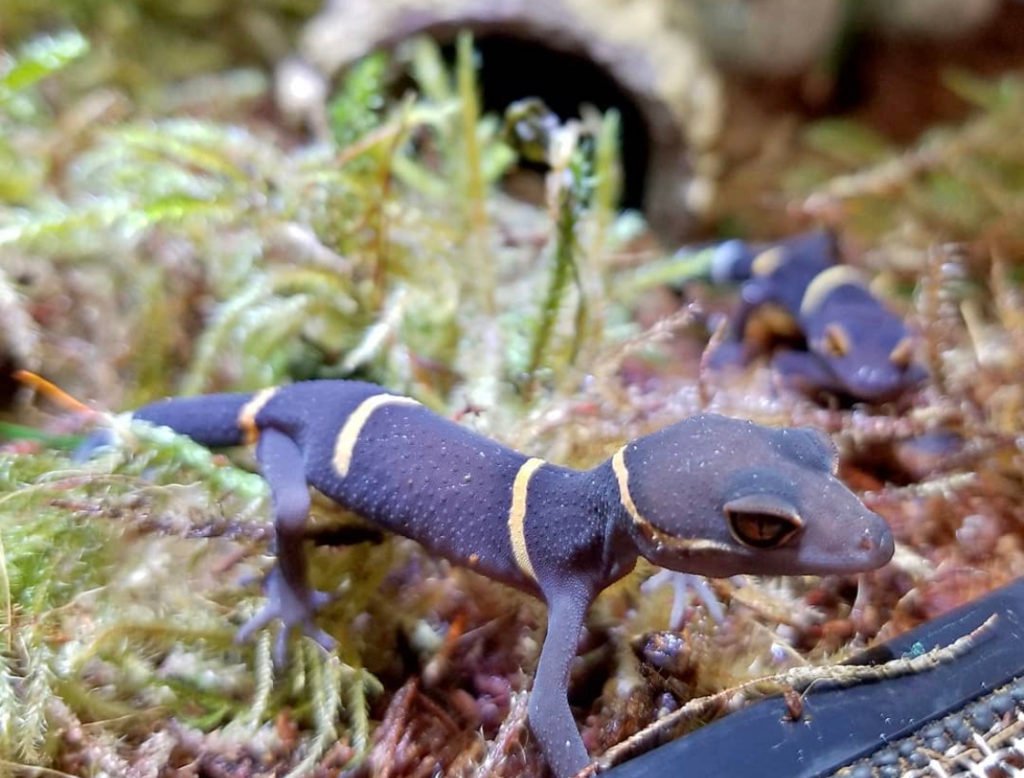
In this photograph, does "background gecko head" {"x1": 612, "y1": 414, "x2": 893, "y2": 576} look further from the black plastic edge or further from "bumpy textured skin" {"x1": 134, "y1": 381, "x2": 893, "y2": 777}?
the black plastic edge

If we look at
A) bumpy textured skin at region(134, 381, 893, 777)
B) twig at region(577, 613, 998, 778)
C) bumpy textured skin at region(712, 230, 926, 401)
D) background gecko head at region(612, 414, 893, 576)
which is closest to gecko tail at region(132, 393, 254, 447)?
bumpy textured skin at region(134, 381, 893, 777)

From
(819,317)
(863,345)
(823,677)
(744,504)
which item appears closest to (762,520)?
(744,504)

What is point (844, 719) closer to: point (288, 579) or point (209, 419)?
point (288, 579)

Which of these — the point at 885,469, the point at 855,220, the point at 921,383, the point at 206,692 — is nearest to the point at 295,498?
the point at 206,692

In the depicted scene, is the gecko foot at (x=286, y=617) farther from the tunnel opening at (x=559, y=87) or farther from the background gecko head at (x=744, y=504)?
the tunnel opening at (x=559, y=87)

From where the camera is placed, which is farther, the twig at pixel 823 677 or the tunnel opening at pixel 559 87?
the tunnel opening at pixel 559 87

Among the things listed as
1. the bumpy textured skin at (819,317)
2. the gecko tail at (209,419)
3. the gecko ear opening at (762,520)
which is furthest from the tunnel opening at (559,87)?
the gecko ear opening at (762,520)

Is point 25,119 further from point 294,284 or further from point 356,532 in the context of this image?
point 356,532
